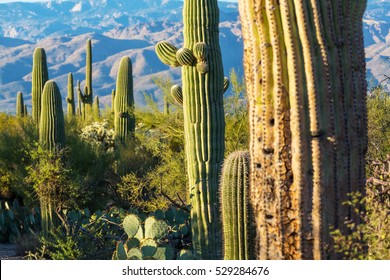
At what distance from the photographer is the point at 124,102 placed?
71.6ft

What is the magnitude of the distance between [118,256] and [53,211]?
730 centimetres

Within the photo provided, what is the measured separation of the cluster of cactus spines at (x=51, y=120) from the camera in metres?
Result: 14.8

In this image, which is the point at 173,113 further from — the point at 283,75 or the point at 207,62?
the point at 283,75

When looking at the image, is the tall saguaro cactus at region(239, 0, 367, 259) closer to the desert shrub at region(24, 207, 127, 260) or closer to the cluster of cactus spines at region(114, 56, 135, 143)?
the desert shrub at region(24, 207, 127, 260)

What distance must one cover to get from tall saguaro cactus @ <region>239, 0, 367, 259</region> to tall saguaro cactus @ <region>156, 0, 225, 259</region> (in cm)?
450

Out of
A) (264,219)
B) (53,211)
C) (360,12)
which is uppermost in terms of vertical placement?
(360,12)

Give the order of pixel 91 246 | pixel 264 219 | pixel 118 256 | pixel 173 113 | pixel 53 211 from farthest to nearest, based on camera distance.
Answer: pixel 173 113 < pixel 53 211 < pixel 91 246 < pixel 118 256 < pixel 264 219

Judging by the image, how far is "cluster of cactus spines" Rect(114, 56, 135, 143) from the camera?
2169 centimetres

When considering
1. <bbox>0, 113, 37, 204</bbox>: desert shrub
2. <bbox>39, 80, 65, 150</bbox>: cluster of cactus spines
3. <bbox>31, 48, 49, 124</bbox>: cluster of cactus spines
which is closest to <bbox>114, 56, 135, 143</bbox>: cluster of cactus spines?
<bbox>31, 48, 49, 124</bbox>: cluster of cactus spines

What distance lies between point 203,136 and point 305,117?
15.9 ft

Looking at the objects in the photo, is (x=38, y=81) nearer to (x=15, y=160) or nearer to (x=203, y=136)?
(x=15, y=160)

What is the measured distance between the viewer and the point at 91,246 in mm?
10227
